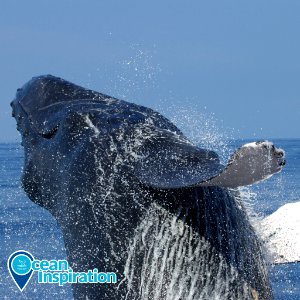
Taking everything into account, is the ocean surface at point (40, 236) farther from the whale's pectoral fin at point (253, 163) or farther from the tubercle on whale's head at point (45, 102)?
the whale's pectoral fin at point (253, 163)

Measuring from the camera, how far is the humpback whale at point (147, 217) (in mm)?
5547

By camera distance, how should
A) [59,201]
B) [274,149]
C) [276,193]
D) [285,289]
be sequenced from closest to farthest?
[274,149] < [59,201] < [285,289] < [276,193]

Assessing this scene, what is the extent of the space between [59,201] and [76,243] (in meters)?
0.56

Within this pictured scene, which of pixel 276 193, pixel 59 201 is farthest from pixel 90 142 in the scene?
pixel 276 193

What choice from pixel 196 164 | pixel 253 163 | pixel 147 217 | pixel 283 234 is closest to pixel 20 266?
pixel 283 234

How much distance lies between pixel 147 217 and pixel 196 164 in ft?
2.56

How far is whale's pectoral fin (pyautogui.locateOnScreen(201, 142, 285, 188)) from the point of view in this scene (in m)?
4.33

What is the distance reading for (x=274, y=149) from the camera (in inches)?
170

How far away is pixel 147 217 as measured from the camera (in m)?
5.62

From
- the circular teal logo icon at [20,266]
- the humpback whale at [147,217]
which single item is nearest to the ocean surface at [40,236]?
the humpback whale at [147,217]

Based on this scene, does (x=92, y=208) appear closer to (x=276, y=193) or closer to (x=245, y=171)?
(x=245, y=171)

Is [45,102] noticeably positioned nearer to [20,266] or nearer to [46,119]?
[46,119]

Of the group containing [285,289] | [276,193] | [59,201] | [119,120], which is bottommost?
[285,289]

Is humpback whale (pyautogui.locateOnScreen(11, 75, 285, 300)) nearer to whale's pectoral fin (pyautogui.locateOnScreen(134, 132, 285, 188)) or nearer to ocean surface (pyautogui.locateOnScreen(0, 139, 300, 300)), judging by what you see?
whale's pectoral fin (pyautogui.locateOnScreen(134, 132, 285, 188))
